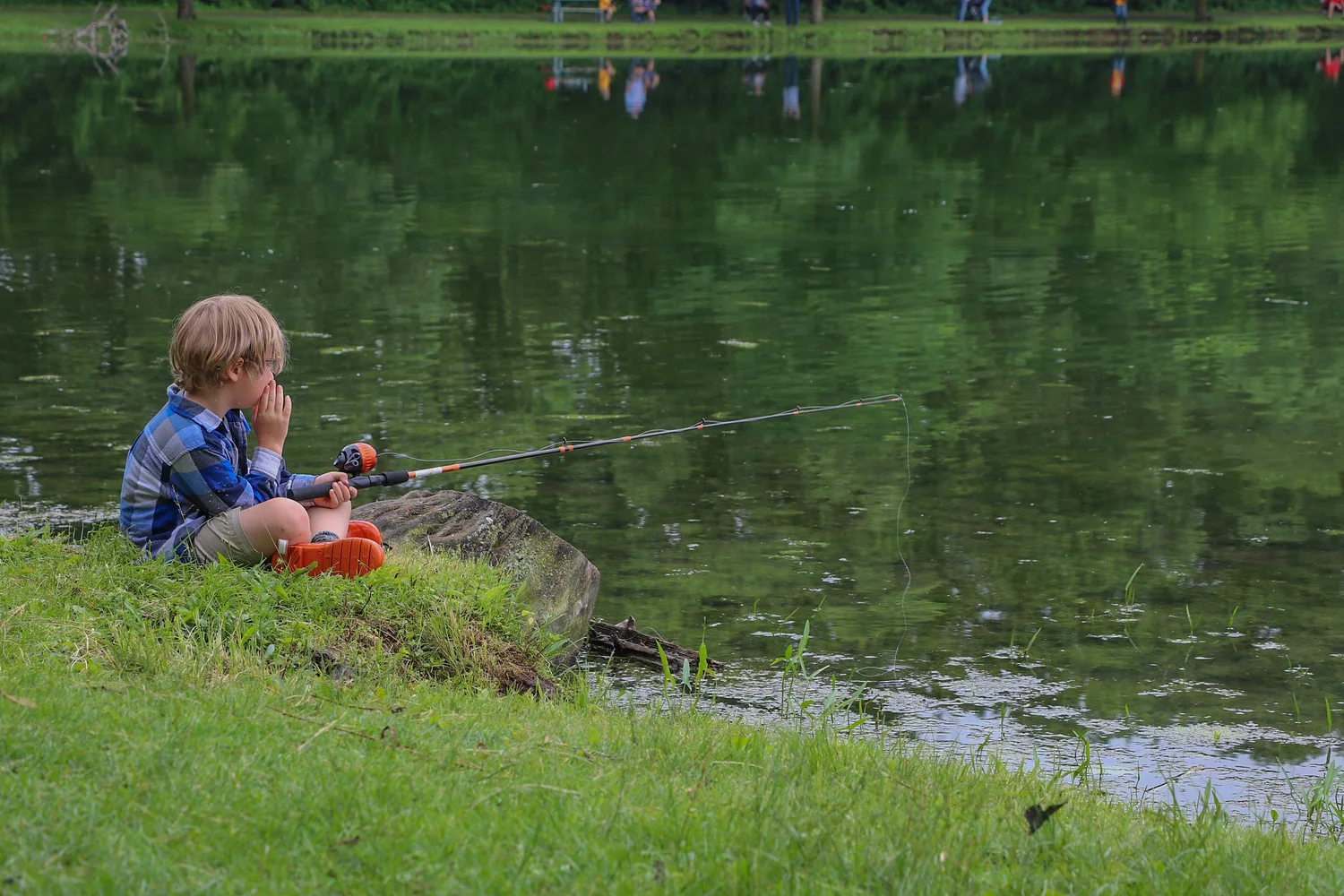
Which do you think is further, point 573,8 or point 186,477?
point 573,8

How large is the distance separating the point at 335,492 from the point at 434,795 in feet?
7.16

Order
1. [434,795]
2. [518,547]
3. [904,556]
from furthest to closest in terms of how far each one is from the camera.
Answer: [904,556] < [518,547] < [434,795]

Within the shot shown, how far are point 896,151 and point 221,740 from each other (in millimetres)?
23531

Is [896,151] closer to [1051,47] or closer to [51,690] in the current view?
[51,690]

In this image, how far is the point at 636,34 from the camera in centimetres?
4834

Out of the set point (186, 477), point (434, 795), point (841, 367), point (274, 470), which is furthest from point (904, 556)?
point (434, 795)

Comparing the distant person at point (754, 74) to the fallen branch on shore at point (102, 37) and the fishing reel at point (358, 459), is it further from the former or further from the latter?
the fishing reel at point (358, 459)

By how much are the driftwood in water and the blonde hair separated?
6.05ft

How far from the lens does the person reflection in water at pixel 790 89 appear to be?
105ft

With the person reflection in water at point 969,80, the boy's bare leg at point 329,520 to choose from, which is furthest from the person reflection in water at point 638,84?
the boy's bare leg at point 329,520

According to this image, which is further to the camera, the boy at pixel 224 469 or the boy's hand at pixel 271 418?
the boy's hand at pixel 271 418

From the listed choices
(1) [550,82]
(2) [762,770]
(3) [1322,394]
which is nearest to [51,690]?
(2) [762,770]

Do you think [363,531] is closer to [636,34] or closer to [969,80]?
[969,80]

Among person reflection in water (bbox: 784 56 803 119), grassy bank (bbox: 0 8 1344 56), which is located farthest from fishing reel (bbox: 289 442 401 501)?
grassy bank (bbox: 0 8 1344 56)
